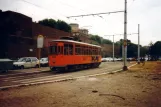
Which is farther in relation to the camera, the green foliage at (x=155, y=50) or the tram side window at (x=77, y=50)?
the green foliage at (x=155, y=50)

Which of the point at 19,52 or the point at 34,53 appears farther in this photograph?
the point at 34,53

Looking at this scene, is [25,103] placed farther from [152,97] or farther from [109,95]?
[152,97]

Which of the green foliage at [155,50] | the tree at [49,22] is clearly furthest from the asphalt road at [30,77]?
the green foliage at [155,50]

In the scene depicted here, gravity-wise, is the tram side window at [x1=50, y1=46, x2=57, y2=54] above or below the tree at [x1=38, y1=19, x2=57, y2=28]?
below

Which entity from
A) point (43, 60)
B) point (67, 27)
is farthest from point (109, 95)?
point (67, 27)

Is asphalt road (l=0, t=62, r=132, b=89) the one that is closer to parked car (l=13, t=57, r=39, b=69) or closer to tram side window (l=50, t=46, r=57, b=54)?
tram side window (l=50, t=46, r=57, b=54)

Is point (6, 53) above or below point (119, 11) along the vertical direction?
below

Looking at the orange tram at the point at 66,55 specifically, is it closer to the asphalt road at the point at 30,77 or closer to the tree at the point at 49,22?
the asphalt road at the point at 30,77

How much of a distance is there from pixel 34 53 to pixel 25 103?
109 feet

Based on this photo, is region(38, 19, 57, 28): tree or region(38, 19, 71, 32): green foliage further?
region(38, 19, 71, 32): green foliage

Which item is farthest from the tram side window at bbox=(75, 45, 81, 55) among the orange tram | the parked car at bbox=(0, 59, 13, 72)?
the parked car at bbox=(0, 59, 13, 72)

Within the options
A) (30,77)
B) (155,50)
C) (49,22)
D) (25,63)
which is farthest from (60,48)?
(155,50)

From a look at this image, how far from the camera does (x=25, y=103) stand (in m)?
7.72

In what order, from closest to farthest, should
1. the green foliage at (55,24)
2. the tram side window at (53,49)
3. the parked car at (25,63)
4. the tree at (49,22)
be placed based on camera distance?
1. the tram side window at (53,49)
2. the parked car at (25,63)
3. the tree at (49,22)
4. the green foliage at (55,24)
